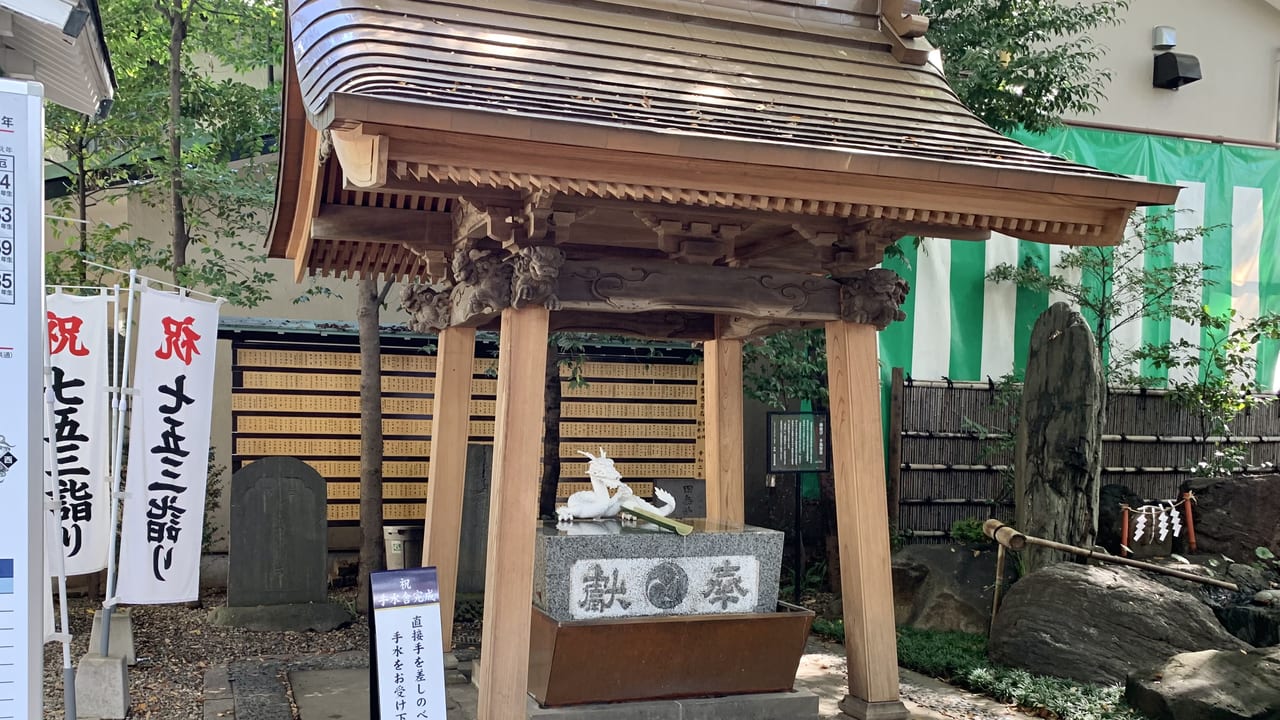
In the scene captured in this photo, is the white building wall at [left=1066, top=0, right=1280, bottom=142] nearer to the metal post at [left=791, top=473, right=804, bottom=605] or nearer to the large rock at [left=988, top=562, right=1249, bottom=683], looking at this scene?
the metal post at [left=791, top=473, right=804, bottom=605]

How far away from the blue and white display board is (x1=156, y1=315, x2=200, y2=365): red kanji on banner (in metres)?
3.05

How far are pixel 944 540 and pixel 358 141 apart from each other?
814 cm

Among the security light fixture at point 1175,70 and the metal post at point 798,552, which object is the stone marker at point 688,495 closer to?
the metal post at point 798,552

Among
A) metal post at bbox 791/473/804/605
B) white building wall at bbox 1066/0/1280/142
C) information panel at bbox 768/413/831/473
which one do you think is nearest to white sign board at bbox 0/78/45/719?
information panel at bbox 768/413/831/473

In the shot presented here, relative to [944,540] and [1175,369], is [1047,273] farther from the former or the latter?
[944,540]

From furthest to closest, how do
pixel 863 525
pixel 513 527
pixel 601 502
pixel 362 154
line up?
pixel 601 502
pixel 863 525
pixel 513 527
pixel 362 154

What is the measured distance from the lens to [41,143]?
3309 mm

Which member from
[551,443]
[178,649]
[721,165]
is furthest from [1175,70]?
[178,649]

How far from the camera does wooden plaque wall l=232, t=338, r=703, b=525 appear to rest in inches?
398

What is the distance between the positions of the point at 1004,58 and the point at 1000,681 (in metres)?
5.96

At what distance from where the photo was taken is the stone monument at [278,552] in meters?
8.95

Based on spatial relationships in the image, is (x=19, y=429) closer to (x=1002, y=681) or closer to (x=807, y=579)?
(x=1002, y=681)

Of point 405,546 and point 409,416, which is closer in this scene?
point 405,546

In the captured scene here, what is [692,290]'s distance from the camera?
5871 mm
